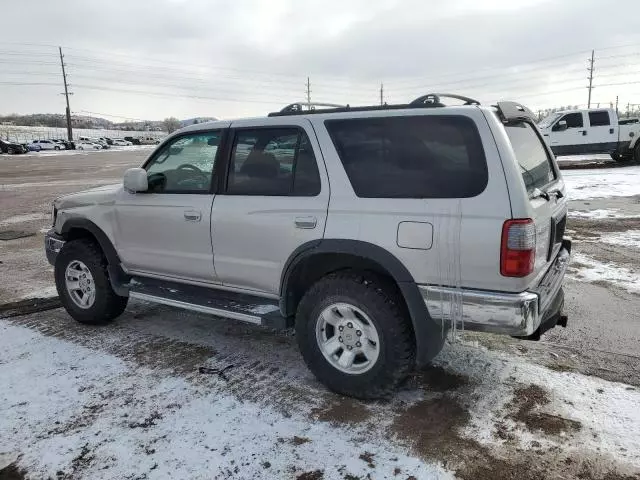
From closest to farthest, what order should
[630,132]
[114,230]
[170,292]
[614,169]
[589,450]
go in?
1. [589,450]
2. [170,292]
3. [114,230]
4. [614,169]
5. [630,132]

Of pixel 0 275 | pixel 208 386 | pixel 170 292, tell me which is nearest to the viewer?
pixel 208 386

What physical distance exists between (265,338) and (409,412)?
1.66 m

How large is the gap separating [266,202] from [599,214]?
335 inches

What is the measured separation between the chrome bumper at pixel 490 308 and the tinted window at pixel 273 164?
1.09 meters

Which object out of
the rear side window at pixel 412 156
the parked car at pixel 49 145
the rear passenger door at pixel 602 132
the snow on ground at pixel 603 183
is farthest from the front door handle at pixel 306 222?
the parked car at pixel 49 145

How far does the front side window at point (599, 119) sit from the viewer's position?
62.4 feet

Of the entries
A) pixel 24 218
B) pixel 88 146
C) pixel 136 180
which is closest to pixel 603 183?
pixel 136 180

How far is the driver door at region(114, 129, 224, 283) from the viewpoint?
4.07 m

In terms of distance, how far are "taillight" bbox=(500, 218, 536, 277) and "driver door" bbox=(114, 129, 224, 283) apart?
217cm

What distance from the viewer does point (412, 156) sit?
10.6ft

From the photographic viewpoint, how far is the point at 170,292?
14.1ft

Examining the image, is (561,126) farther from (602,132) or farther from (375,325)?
(375,325)

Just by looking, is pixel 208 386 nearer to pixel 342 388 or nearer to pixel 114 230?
pixel 342 388

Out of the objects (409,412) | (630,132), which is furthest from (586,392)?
(630,132)
